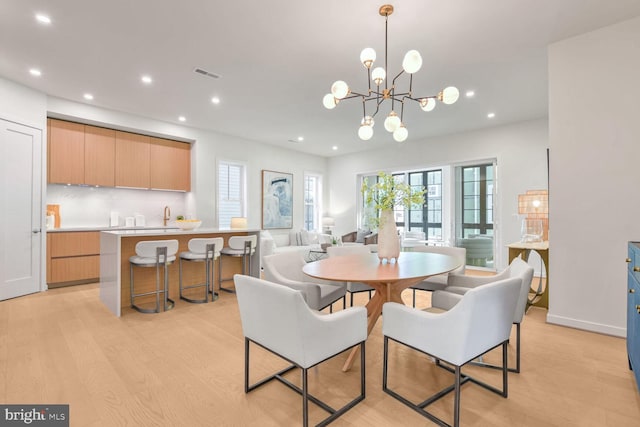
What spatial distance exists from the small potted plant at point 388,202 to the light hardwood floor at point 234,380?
0.88m

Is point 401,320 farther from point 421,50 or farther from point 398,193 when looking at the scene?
point 421,50

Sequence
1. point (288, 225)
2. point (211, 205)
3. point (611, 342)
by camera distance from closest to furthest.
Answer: point (611, 342) → point (211, 205) → point (288, 225)

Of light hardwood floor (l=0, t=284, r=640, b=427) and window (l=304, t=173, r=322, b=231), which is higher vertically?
window (l=304, t=173, r=322, b=231)

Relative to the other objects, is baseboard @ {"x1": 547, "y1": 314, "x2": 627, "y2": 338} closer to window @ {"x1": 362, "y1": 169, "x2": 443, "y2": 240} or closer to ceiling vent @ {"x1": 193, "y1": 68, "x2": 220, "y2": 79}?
window @ {"x1": 362, "y1": 169, "x2": 443, "y2": 240}

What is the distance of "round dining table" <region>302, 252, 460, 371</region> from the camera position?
6.35ft

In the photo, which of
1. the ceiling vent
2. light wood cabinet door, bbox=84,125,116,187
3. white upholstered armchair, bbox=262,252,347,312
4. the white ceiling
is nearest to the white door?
light wood cabinet door, bbox=84,125,116,187

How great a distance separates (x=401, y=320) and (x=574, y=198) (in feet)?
8.48

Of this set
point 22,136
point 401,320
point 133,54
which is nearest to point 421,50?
point 401,320

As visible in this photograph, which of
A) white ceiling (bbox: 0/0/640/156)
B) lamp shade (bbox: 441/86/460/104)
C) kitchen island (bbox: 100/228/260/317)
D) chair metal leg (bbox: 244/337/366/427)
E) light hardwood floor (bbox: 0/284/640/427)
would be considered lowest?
light hardwood floor (bbox: 0/284/640/427)

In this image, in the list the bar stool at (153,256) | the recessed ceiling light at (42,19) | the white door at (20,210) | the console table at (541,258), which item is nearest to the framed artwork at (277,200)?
the bar stool at (153,256)

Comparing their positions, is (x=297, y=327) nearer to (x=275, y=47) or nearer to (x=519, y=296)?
(x=519, y=296)

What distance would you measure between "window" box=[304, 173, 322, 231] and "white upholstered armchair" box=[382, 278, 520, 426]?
663cm

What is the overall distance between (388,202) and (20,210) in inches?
195

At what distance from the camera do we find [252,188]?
710 centimetres
